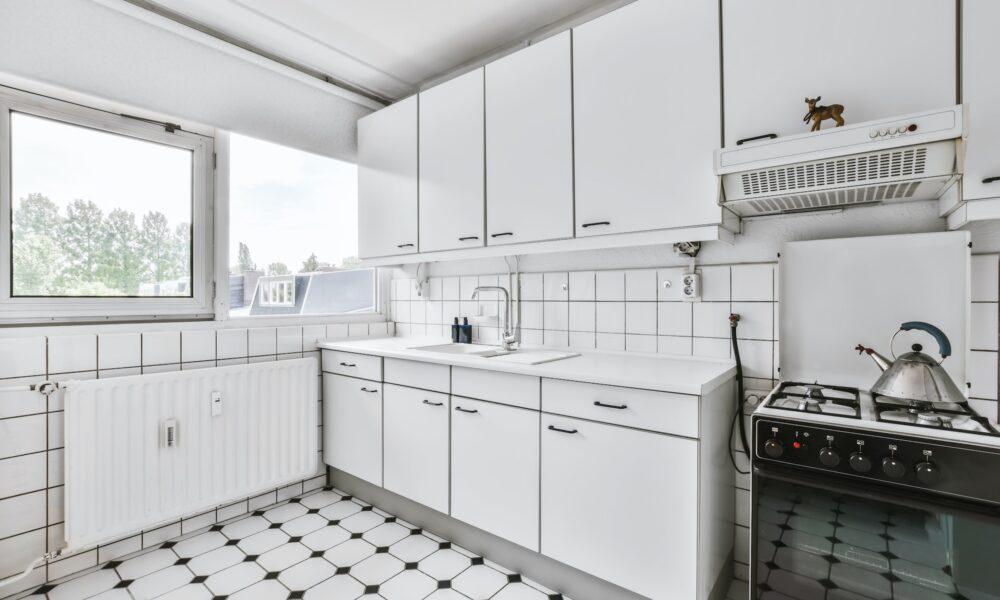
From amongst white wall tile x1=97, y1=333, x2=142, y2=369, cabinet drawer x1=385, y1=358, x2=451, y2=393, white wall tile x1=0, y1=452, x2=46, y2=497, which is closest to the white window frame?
white wall tile x1=97, y1=333, x2=142, y2=369

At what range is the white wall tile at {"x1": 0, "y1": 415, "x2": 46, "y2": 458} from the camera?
1.74 metres

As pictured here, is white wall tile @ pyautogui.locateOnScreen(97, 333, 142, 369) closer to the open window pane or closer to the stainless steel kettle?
the open window pane

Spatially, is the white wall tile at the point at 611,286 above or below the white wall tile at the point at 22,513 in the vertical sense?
above

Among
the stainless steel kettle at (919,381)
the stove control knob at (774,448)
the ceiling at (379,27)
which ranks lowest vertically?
the stove control knob at (774,448)

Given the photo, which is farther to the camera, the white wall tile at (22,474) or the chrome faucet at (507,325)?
the chrome faucet at (507,325)

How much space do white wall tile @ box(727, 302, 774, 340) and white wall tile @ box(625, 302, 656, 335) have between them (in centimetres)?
33

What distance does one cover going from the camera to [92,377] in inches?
75.8

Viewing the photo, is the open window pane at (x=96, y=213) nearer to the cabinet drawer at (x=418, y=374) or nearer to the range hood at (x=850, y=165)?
the cabinet drawer at (x=418, y=374)

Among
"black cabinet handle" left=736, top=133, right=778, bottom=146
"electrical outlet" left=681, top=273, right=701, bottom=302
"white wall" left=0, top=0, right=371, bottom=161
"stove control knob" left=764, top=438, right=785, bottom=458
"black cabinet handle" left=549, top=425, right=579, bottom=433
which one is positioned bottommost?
"black cabinet handle" left=549, top=425, right=579, bottom=433

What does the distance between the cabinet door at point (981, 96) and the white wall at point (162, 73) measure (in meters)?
2.85

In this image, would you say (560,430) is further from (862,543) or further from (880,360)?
(880,360)

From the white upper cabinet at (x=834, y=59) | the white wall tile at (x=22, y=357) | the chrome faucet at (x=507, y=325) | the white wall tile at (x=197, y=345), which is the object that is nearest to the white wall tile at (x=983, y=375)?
the white upper cabinet at (x=834, y=59)

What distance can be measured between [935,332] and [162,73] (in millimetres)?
3180

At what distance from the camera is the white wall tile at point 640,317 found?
2037 mm
